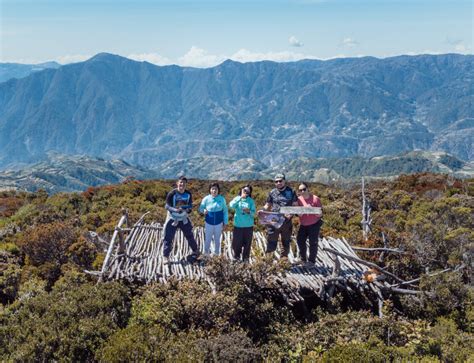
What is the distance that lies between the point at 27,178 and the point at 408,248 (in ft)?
575

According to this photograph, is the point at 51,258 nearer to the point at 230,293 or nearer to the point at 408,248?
the point at 230,293

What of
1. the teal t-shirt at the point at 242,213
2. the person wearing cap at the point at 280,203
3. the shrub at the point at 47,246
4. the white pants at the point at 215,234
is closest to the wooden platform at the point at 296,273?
the white pants at the point at 215,234

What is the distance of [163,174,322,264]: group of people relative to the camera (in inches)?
353

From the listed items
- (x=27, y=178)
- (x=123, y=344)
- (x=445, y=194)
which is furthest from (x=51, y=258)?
(x=27, y=178)

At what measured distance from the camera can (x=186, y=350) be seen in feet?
19.3

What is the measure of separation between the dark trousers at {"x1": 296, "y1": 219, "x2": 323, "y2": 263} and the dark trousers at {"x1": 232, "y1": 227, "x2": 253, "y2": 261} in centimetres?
112

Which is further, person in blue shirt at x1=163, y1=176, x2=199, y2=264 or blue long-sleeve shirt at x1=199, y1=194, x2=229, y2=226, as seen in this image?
blue long-sleeve shirt at x1=199, y1=194, x2=229, y2=226

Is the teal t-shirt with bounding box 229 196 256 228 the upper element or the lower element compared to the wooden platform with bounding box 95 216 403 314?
upper

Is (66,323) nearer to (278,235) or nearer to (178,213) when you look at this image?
(178,213)

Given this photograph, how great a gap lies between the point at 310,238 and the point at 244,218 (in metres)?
1.54

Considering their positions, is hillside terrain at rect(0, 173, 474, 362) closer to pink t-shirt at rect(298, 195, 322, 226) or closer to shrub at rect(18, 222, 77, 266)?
shrub at rect(18, 222, 77, 266)

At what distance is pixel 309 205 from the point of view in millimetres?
8969

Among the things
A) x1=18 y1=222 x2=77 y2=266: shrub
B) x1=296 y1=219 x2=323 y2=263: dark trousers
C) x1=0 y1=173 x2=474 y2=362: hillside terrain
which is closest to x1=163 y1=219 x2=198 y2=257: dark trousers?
x1=0 y1=173 x2=474 y2=362: hillside terrain

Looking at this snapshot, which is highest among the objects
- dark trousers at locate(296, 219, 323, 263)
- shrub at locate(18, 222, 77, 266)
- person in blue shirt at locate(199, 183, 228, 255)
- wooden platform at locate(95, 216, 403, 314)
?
person in blue shirt at locate(199, 183, 228, 255)
